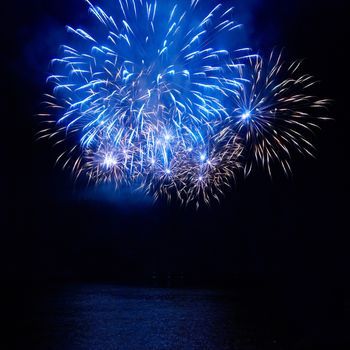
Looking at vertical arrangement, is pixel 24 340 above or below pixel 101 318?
below

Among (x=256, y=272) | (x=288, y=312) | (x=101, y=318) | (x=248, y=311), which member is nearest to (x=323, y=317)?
(x=288, y=312)

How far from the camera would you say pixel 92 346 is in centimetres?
1125

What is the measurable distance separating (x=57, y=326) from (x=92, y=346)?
3.42 metres

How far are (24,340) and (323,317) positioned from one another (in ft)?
32.0

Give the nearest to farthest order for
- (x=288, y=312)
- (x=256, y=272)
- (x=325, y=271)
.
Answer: (x=288, y=312), (x=325, y=271), (x=256, y=272)

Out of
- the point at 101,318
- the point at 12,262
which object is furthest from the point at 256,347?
the point at 12,262

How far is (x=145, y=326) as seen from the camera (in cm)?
1457

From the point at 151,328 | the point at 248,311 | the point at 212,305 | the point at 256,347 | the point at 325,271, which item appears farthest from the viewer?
the point at 325,271

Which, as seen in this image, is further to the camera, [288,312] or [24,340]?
[288,312]

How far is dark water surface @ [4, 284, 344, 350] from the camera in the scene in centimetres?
1147

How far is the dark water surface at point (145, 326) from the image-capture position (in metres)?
11.5

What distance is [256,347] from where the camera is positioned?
1112cm

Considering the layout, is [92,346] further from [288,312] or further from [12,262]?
[12,262]

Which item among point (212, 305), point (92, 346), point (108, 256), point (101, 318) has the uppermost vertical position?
point (108, 256)
